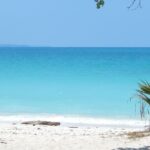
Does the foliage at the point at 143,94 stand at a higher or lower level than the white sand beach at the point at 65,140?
higher

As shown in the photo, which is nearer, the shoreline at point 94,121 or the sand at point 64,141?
the sand at point 64,141

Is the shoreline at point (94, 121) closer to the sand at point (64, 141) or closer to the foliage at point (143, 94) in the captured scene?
the sand at point (64, 141)

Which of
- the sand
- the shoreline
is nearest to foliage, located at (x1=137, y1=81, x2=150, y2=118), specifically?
the sand

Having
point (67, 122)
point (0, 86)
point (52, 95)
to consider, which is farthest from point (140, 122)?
point (0, 86)

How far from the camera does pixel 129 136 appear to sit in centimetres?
1297

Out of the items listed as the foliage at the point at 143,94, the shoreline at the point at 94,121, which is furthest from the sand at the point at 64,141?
the shoreline at the point at 94,121

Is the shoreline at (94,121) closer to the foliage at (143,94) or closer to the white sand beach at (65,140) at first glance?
the white sand beach at (65,140)

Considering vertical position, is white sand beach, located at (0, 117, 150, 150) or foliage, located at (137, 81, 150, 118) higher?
foliage, located at (137, 81, 150, 118)

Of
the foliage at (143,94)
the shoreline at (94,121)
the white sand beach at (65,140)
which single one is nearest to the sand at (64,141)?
the white sand beach at (65,140)

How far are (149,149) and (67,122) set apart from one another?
768 cm

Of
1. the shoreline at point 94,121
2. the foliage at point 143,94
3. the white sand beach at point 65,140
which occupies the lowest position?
the white sand beach at point 65,140

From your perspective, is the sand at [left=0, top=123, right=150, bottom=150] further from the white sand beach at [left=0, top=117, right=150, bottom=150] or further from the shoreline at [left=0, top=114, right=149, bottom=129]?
the shoreline at [left=0, top=114, right=149, bottom=129]

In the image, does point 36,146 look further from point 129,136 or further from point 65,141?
point 129,136

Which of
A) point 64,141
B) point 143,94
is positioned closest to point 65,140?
point 64,141
